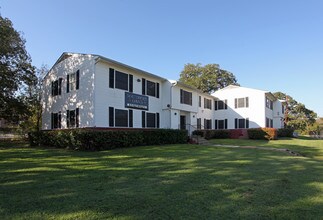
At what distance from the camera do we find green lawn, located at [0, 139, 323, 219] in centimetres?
410

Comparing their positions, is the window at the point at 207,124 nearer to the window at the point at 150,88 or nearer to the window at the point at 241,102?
the window at the point at 241,102

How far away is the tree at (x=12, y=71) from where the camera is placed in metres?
18.0

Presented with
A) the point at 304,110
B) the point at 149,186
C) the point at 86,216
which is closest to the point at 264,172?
the point at 149,186

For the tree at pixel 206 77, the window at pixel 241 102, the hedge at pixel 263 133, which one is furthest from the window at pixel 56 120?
the tree at pixel 206 77

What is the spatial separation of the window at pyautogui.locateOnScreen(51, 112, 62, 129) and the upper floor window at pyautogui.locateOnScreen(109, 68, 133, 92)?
4982 mm

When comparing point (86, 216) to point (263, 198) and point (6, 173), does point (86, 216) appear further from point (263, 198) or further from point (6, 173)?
point (6, 173)

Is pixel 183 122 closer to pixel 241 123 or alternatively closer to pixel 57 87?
pixel 241 123

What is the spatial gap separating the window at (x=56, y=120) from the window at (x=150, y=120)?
5984 mm

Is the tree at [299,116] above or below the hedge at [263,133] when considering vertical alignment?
above

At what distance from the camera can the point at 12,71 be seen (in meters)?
20.4

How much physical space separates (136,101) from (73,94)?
14.0 ft

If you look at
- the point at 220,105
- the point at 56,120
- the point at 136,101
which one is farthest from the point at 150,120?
the point at 220,105

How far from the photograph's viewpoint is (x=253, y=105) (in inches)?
1151

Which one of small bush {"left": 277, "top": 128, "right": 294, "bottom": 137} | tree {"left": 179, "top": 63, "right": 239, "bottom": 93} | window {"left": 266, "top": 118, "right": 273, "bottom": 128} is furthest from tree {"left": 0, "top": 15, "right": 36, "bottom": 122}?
tree {"left": 179, "top": 63, "right": 239, "bottom": 93}
